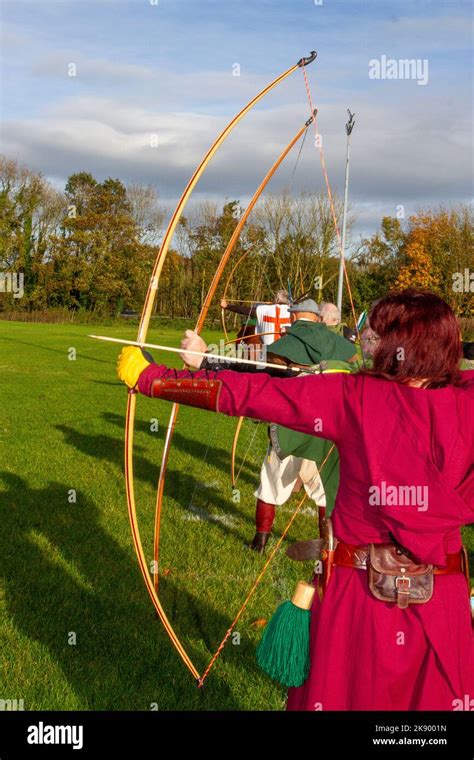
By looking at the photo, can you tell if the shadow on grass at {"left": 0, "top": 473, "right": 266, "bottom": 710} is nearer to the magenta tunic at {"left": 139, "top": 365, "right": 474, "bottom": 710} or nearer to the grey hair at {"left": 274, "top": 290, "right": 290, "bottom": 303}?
the magenta tunic at {"left": 139, "top": 365, "right": 474, "bottom": 710}

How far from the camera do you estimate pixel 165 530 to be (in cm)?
588

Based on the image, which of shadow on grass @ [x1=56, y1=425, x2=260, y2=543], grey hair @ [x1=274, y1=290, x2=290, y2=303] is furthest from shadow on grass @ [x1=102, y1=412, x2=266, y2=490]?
grey hair @ [x1=274, y1=290, x2=290, y2=303]

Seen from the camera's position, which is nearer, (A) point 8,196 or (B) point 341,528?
(B) point 341,528

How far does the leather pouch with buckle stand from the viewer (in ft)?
6.88

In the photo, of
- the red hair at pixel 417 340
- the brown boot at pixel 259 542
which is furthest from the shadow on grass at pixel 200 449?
the red hair at pixel 417 340

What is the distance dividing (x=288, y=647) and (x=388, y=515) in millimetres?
559

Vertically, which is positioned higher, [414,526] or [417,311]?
[417,311]

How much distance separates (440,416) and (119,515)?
4580 millimetres

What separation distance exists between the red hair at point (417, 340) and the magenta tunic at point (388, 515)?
4 cm

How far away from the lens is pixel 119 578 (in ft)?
15.9

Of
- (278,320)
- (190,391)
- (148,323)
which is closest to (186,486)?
(278,320)

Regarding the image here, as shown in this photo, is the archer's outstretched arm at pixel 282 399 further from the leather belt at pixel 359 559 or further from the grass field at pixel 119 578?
the grass field at pixel 119 578
